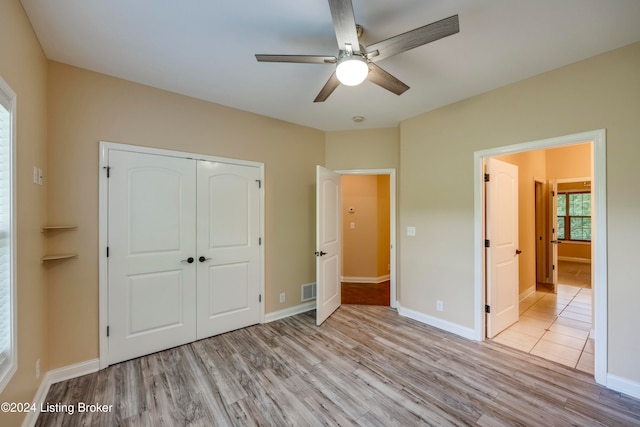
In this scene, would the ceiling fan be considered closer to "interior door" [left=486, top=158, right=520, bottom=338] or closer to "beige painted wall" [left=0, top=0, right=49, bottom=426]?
"beige painted wall" [left=0, top=0, right=49, bottom=426]

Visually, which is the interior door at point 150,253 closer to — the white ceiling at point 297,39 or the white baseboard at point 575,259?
the white ceiling at point 297,39

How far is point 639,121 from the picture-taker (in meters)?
1.97

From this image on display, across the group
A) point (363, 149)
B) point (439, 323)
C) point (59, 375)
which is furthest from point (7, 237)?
point (439, 323)

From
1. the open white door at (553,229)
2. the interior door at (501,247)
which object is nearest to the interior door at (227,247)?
the interior door at (501,247)

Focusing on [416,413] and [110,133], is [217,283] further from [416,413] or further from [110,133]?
[416,413]

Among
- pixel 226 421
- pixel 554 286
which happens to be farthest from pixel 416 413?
pixel 554 286

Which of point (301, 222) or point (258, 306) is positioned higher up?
point (301, 222)

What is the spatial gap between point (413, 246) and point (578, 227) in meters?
7.68

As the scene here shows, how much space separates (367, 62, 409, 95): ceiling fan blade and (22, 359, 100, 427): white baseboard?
10.9 feet

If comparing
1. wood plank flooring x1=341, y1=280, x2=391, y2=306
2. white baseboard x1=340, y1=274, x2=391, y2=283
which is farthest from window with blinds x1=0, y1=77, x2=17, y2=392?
white baseboard x1=340, y1=274, x2=391, y2=283

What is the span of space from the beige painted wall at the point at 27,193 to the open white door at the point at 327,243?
248cm

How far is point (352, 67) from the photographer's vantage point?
1.63 meters

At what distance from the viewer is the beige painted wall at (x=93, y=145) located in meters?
2.22

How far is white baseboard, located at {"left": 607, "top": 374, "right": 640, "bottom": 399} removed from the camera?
1.99m
